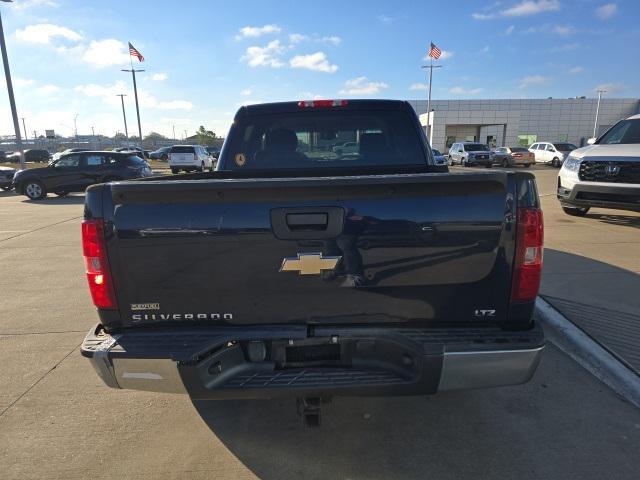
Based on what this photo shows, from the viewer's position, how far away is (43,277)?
584 centimetres

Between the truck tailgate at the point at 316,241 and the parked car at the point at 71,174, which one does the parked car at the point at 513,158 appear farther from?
the truck tailgate at the point at 316,241

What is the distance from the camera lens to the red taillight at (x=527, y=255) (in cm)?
196

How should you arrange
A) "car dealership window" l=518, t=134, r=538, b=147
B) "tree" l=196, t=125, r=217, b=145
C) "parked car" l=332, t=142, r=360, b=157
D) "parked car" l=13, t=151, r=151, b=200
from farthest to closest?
"tree" l=196, t=125, r=217, b=145
"car dealership window" l=518, t=134, r=538, b=147
"parked car" l=13, t=151, r=151, b=200
"parked car" l=332, t=142, r=360, b=157

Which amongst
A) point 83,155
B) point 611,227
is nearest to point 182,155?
point 83,155

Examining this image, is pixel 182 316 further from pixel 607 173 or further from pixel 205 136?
pixel 205 136

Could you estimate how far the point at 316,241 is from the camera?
1.93 m

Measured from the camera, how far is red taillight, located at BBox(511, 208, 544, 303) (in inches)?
77.2

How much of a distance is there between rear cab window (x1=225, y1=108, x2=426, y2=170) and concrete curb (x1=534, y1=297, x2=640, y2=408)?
2.03 meters

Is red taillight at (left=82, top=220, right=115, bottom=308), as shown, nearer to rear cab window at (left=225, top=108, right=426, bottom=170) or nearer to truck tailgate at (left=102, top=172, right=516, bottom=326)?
truck tailgate at (left=102, top=172, right=516, bottom=326)

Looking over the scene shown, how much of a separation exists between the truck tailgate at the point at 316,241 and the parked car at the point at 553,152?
3378cm

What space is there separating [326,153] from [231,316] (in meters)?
2.20

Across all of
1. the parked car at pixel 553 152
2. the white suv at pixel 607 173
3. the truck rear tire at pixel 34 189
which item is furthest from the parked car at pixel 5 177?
the parked car at pixel 553 152

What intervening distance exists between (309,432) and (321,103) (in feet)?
8.63

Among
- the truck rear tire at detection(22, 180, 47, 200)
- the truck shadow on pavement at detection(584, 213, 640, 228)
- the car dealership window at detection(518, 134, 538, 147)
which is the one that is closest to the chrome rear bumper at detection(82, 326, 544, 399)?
the truck shadow on pavement at detection(584, 213, 640, 228)
